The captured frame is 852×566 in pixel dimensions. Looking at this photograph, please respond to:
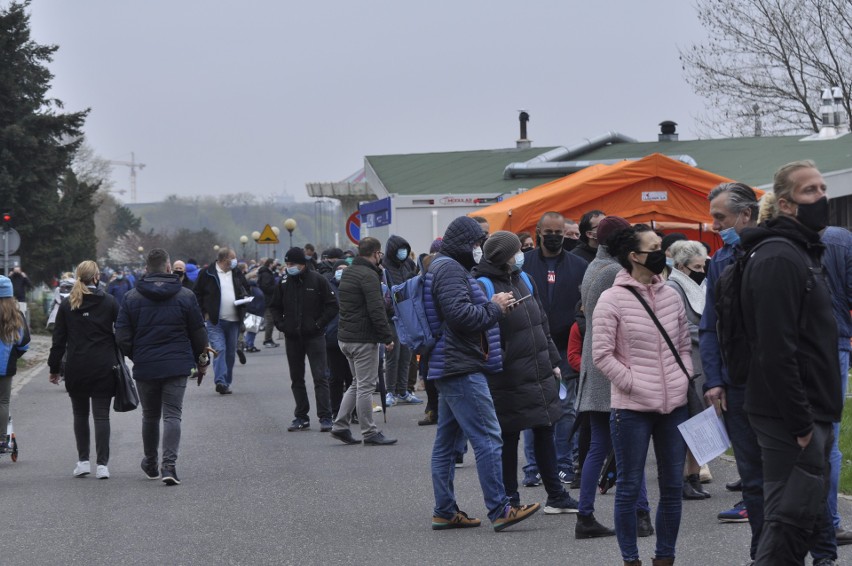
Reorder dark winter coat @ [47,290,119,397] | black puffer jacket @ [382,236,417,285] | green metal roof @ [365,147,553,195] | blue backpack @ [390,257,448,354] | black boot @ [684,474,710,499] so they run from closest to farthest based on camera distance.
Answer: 1. blue backpack @ [390,257,448,354]
2. black boot @ [684,474,710,499]
3. dark winter coat @ [47,290,119,397]
4. black puffer jacket @ [382,236,417,285]
5. green metal roof @ [365,147,553,195]

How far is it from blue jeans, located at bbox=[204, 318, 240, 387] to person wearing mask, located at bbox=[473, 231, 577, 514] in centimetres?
1065

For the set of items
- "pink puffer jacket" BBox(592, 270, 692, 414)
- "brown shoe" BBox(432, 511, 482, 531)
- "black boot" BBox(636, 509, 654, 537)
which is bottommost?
"brown shoe" BBox(432, 511, 482, 531)

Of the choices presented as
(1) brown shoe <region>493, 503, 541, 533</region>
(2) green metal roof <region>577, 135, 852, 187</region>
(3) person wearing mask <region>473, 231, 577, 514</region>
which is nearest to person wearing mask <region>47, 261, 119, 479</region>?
(3) person wearing mask <region>473, 231, 577, 514</region>

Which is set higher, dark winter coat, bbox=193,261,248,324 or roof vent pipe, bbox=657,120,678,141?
roof vent pipe, bbox=657,120,678,141

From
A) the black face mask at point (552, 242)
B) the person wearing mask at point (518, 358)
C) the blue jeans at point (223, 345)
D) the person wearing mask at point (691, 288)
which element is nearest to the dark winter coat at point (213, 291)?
the blue jeans at point (223, 345)

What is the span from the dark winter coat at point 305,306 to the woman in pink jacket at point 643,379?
736 centimetres

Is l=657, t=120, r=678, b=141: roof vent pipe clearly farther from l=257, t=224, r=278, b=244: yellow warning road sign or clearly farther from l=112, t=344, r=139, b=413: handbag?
l=112, t=344, r=139, b=413: handbag

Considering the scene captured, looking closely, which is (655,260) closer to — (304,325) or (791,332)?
(791,332)

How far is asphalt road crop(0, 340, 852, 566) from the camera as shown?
25.3 ft

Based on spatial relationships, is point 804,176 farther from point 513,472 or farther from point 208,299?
point 208,299

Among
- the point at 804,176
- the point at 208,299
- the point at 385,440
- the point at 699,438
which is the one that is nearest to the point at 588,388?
the point at 699,438

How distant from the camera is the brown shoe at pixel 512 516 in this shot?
8.14 m

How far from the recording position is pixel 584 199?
16.7 metres

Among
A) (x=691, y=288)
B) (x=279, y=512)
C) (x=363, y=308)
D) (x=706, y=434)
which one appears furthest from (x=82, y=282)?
(x=706, y=434)
